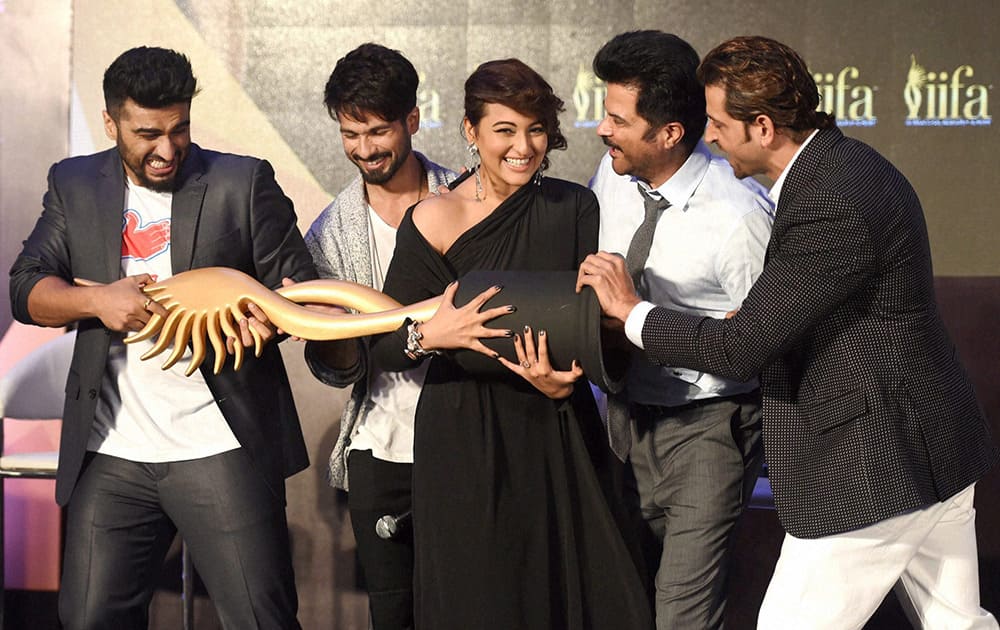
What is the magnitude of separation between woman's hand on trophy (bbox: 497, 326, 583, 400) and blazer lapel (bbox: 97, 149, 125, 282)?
95 cm

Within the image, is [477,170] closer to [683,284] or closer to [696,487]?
[683,284]

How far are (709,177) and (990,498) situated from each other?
175cm

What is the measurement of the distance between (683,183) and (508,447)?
2.25ft

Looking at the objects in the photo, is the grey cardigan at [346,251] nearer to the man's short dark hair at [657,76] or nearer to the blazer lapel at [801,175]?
the man's short dark hair at [657,76]

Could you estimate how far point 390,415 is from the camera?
2848 millimetres

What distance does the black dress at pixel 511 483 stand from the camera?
2518 mm

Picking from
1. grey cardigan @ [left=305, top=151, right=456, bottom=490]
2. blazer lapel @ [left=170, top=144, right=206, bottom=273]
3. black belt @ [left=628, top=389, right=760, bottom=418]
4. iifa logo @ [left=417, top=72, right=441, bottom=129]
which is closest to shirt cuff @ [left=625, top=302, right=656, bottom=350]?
black belt @ [left=628, top=389, right=760, bottom=418]

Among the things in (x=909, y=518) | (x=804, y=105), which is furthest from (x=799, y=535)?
(x=804, y=105)

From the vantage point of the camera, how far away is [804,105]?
225 centimetres

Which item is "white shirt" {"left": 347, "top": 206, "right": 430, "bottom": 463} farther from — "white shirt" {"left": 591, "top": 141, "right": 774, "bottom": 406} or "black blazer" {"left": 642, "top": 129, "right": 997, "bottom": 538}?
"black blazer" {"left": 642, "top": 129, "right": 997, "bottom": 538}

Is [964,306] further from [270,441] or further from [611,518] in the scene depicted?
[270,441]

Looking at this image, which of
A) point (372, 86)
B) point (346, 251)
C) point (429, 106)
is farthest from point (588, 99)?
point (346, 251)

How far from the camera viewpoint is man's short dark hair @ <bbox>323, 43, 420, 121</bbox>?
2.95m

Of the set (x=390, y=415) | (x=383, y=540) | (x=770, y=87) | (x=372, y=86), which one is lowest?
(x=383, y=540)
